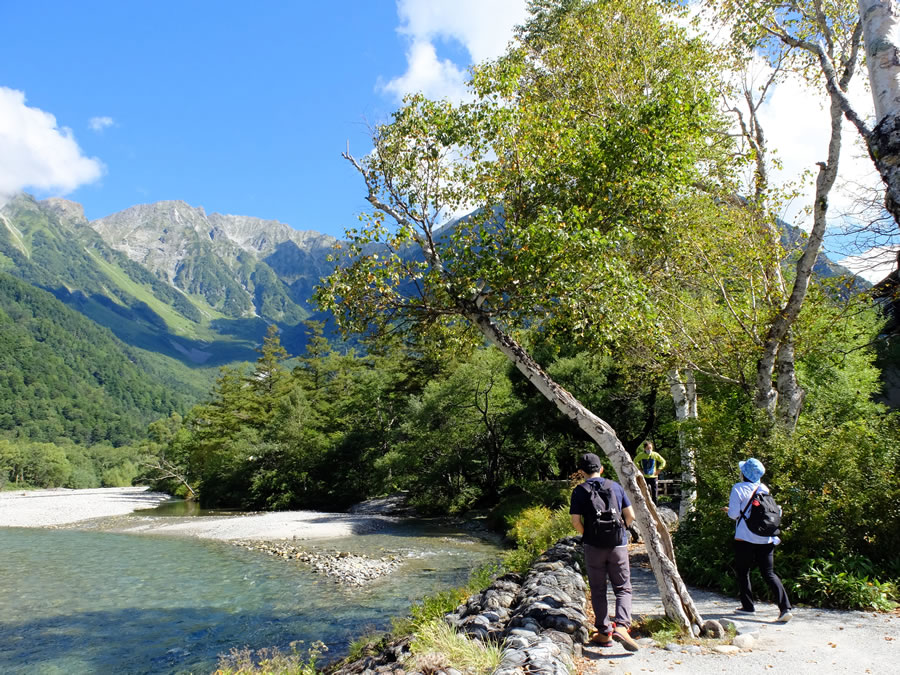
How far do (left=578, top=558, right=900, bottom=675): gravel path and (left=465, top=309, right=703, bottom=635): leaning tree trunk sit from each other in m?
0.65

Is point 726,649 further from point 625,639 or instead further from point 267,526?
point 267,526

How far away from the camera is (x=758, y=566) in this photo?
24.9ft

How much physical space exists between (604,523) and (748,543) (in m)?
2.63

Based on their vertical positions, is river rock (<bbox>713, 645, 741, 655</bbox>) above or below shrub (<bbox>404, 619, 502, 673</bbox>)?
below

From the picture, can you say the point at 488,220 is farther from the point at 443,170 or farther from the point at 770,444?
the point at 770,444

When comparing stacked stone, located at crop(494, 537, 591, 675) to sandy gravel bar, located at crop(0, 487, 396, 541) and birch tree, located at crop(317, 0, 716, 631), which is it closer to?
birch tree, located at crop(317, 0, 716, 631)

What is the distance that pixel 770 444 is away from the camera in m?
9.49

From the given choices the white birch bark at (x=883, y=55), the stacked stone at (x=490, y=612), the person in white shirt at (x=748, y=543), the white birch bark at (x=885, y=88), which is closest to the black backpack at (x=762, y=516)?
the person in white shirt at (x=748, y=543)

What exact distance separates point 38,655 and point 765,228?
17.4 meters

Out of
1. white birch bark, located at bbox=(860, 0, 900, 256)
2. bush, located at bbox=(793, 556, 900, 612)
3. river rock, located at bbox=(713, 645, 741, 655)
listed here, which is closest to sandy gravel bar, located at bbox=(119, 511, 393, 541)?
bush, located at bbox=(793, 556, 900, 612)

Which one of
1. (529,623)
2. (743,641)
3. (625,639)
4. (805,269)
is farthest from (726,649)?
(805,269)

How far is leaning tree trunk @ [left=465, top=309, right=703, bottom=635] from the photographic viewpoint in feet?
22.4

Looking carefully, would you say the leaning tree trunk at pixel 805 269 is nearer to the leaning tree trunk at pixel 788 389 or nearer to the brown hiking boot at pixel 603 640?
the leaning tree trunk at pixel 788 389

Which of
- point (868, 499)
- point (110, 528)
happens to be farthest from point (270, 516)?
point (868, 499)
